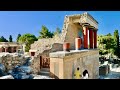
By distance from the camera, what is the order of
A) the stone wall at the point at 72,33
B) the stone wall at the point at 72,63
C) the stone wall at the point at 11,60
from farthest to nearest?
the stone wall at the point at 11,60, the stone wall at the point at 72,33, the stone wall at the point at 72,63

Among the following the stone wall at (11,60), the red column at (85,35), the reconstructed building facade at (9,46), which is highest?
the red column at (85,35)

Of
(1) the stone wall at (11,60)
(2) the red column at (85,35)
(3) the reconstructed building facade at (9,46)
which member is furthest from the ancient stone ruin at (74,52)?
(3) the reconstructed building facade at (9,46)

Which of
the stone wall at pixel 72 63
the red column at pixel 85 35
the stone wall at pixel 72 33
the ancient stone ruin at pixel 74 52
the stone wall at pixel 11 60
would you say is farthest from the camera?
the stone wall at pixel 11 60

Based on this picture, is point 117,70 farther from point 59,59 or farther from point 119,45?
point 59,59

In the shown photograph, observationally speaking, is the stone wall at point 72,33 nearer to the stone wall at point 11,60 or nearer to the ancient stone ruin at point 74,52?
the ancient stone ruin at point 74,52

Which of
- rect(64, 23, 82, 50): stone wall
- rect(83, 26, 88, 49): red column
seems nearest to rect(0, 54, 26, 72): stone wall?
rect(64, 23, 82, 50): stone wall

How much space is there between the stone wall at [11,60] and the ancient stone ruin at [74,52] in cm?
43

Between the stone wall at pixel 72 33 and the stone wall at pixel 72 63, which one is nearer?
the stone wall at pixel 72 63

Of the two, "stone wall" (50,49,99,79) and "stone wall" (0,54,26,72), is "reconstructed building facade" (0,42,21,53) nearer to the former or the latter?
"stone wall" (0,54,26,72)

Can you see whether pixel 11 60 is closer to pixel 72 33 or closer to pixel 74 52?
pixel 72 33

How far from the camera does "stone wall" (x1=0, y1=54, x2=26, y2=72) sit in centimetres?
575

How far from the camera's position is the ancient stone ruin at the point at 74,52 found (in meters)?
4.52
